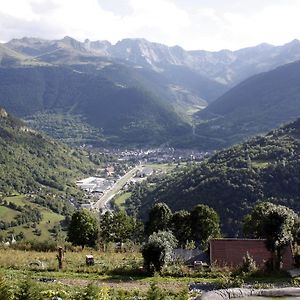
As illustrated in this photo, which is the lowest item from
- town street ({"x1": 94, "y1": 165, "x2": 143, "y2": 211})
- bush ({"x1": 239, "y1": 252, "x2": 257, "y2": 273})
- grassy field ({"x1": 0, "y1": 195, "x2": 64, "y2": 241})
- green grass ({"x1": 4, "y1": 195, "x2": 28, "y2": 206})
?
bush ({"x1": 239, "y1": 252, "x2": 257, "y2": 273})

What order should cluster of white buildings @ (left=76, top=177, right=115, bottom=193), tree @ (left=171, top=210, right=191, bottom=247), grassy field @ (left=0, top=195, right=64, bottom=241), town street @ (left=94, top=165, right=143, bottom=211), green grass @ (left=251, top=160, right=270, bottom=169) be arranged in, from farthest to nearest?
cluster of white buildings @ (left=76, top=177, right=115, bottom=193) → town street @ (left=94, top=165, right=143, bottom=211) → green grass @ (left=251, top=160, right=270, bottom=169) → grassy field @ (left=0, top=195, right=64, bottom=241) → tree @ (left=171, top=210, right=191, bottom=247)

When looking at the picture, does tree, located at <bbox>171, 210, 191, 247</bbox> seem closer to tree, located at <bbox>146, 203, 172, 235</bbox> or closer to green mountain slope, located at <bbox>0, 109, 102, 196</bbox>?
tree, located at <bbox>146, 203, 172, 235</bbox>

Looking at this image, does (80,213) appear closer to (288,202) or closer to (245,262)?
(245,262)

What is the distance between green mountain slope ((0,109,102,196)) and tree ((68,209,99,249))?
307 feet

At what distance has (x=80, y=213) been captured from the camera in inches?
2276

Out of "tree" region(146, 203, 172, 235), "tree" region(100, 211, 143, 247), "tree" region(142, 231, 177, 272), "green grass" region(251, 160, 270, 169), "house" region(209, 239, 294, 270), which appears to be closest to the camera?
"tree" region(142, 231, 177, 272)

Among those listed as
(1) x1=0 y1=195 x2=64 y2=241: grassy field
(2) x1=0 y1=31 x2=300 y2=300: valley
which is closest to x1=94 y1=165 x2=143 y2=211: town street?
(2) x1=0 y1=31 x2=300 y2=300: valley

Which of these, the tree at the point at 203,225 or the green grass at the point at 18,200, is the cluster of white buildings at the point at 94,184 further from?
the tree at the point at 203,225

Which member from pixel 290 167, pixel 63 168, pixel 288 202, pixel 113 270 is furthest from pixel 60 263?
pixel 63 168

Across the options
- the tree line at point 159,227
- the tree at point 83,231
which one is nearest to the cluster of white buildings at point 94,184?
the tree line at point 159,227

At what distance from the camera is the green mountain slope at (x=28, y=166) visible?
157 m

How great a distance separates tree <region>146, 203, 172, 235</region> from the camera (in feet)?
176

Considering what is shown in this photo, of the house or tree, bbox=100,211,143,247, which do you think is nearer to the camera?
the house

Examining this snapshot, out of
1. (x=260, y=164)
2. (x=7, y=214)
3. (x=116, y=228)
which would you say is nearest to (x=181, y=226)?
(x=116, y=228)
